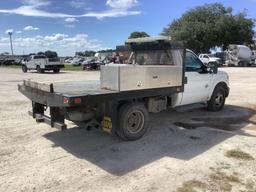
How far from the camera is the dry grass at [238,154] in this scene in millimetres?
5503

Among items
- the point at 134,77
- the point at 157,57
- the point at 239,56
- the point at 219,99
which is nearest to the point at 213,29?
the point at 239,56

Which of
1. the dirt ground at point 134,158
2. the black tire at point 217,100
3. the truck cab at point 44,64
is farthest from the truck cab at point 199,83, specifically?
the truck cab at point 44,64

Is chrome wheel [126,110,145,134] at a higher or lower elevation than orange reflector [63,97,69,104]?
lower

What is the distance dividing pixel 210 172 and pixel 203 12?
56.6m

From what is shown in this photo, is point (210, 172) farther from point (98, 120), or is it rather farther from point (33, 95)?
point (33, 95)

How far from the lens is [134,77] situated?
19.3 ft

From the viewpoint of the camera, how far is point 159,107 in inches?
279

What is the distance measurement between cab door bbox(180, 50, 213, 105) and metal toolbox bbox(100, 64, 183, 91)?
4.37 ft

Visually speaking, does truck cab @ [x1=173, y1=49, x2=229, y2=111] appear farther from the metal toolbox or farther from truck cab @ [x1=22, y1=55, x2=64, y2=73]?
truck cab @ [x1=22, y1=55, x2=64, y2=73]

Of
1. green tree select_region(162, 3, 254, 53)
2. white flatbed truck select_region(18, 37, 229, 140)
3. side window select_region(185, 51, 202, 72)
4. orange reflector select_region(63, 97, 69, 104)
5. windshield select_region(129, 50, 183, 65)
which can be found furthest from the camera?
green tree select_region(162, 3, 254, 53)

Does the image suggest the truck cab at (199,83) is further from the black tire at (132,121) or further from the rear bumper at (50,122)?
the rear bumper at (50,122)

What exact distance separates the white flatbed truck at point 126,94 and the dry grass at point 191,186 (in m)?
1.99

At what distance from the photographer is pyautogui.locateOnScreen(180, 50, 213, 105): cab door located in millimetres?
7852

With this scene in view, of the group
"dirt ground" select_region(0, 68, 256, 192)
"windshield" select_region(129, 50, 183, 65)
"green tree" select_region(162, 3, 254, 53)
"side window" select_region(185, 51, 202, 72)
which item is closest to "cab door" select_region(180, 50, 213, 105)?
"side window" select_region(185, 51, 202, 72)
